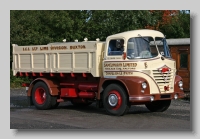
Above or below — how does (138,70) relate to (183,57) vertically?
below

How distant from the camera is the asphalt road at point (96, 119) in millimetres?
12227

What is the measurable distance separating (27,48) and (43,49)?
960mm

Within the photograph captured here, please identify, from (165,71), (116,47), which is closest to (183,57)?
(165,71)

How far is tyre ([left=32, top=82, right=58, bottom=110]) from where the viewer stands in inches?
647

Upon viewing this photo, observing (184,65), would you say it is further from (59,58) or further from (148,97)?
(148,97)

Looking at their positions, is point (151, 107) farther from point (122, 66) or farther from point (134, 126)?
point (134, 126)

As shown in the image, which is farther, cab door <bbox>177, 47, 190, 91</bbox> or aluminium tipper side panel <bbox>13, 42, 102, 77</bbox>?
cab door <bbox>177, 47, 190, 91</bbox>

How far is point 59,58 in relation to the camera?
1595 cm

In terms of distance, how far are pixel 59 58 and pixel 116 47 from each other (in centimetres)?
260

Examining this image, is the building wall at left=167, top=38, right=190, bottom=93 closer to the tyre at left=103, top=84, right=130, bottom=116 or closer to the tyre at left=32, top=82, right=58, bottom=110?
the tyre at left=32, top=82, right=58, bottom=110

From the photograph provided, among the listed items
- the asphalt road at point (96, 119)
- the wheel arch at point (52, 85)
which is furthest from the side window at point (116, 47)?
the wheel arch at point (52, 85)

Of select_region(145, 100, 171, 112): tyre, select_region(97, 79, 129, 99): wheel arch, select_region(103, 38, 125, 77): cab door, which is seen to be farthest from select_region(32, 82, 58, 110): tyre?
select_region(145, 100, 171, 112): tyre

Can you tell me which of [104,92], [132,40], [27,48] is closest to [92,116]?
[104,92]

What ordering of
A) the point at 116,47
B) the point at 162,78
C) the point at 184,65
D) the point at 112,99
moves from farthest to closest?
the point at 184,65 < the point at 116,47 < the point at 112,99 < the point at 162,78
